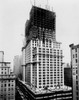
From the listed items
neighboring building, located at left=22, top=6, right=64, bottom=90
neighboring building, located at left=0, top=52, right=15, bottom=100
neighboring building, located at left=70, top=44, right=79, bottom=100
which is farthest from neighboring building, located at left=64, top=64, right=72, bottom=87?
neighboring building, located at left=70, top=44, right=79, bottom=100

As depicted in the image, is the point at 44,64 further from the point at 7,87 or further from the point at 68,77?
the point at 68,77

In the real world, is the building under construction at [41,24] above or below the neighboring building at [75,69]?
above

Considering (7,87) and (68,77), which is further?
(68,77)

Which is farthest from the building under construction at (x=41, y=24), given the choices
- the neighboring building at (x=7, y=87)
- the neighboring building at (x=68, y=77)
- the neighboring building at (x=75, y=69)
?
the neighboring building at (x=75, y=69)

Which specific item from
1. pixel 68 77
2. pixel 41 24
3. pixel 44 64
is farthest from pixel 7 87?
pixel 68 77

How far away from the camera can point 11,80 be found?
148ft

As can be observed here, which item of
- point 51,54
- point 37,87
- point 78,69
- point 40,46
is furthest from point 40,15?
point 78,69

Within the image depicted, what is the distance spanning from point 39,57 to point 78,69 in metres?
39.5

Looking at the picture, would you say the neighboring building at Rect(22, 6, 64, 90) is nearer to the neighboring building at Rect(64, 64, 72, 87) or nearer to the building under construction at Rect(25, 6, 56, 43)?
the building under construction at Rect(25, 6, 56, 43)

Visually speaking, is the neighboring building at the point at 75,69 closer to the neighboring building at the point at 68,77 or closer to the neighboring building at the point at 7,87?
the neighboring building at the point at 7,87

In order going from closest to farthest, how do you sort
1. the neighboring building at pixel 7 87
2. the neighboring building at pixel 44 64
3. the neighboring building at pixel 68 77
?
the neighboring building at pixel 7 87 → the neighboring building at pixel 44 64 → the neighboring building at pixel 68 77

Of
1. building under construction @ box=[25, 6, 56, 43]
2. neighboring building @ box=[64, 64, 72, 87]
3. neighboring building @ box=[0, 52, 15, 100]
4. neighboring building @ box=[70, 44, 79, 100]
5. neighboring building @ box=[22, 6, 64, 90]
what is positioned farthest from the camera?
neighboring building @ box=[64, 64, 72, 87]

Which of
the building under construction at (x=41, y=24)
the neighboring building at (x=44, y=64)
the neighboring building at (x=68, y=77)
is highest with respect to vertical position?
the building under construction at (x=41, y=24)

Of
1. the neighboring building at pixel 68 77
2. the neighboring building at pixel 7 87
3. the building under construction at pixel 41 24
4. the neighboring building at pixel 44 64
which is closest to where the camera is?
the neighboring building at pixel 7 87
